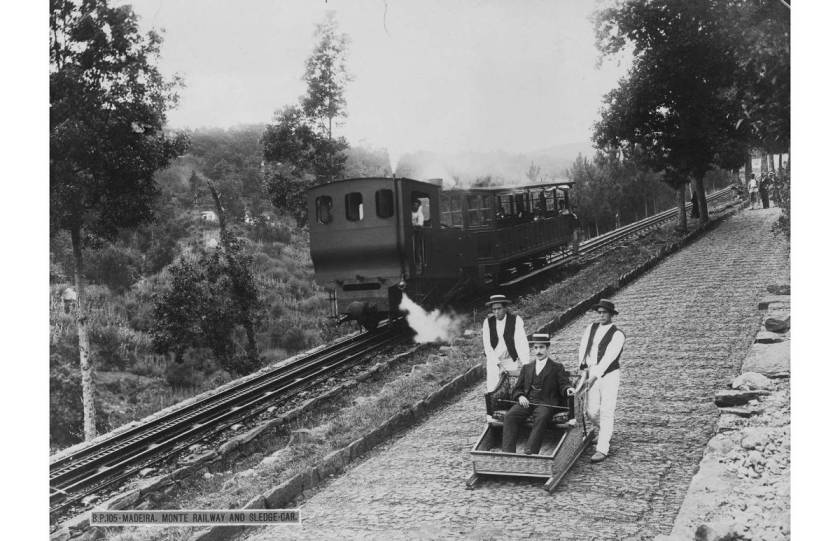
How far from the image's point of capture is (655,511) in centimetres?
650

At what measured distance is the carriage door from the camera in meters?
14.0

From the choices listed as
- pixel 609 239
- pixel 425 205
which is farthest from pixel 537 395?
pixel 609 239

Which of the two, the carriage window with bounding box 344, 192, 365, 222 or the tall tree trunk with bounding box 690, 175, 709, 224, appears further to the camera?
the carriage window with bounding box 344, 192, 365, 222

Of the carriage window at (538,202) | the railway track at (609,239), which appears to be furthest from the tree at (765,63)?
the carriage window at (538,202)

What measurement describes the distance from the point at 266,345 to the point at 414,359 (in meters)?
5.39

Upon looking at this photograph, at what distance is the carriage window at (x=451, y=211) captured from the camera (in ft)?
48.1

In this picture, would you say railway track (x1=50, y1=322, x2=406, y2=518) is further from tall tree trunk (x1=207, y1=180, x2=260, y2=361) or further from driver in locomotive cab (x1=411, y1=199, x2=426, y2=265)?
tall tree trunk (x1=207, y1=180, x2=260, y2=361)

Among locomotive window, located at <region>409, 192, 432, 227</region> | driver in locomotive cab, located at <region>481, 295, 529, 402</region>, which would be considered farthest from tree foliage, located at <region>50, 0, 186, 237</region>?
driver in locomotive cab, located at <region>481, 295, 529, 402</region>

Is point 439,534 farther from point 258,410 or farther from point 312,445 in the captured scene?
point 258,410

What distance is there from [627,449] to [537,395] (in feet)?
3.44

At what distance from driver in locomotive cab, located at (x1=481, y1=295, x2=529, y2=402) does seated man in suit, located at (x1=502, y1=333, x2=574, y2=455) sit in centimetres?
33

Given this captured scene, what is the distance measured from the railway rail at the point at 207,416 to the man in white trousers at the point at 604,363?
523cm

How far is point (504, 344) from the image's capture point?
822 cm

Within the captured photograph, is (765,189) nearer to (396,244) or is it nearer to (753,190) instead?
(753,190)
